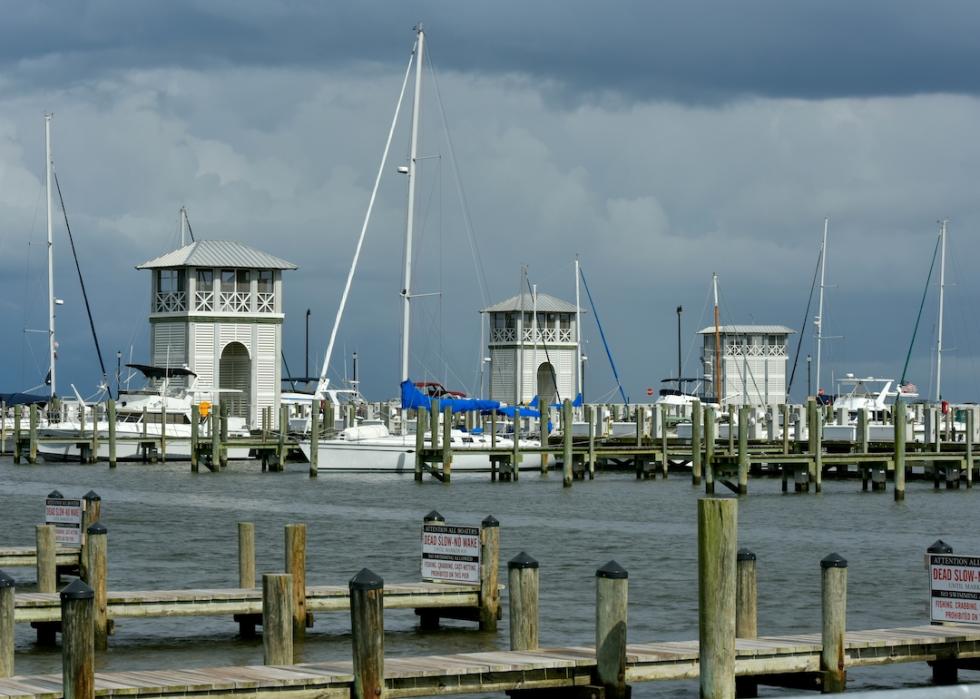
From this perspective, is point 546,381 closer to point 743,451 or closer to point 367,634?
point 743,451

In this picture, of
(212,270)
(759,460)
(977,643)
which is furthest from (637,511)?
(212,270)

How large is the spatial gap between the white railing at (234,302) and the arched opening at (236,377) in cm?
150

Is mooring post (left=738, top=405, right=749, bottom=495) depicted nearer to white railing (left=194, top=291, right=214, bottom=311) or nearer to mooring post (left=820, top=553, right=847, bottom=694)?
white railing (left=194, top=291, right=214, bottom=311)

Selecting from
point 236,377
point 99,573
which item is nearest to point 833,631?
point 99,573

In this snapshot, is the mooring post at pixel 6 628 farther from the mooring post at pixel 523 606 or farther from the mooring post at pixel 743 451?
the mooring post at pixel 743 451

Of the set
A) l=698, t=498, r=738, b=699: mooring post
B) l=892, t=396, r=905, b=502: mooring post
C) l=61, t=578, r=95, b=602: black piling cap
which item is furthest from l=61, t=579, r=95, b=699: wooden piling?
l=892, t=396, r=905, b=502: mooring post

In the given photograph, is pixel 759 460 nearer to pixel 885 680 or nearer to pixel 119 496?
pixel 119 496

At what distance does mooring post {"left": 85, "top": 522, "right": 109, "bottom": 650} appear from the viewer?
1931cm

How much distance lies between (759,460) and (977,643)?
3295cm

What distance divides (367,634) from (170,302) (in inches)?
2495

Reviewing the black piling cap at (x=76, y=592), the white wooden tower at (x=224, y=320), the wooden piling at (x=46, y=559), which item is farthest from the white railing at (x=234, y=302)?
the black piling cap at (x=76, y=592)

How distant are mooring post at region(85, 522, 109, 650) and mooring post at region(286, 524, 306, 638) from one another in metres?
2.05

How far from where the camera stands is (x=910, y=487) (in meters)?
57.4

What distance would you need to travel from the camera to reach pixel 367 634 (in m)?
14.1
